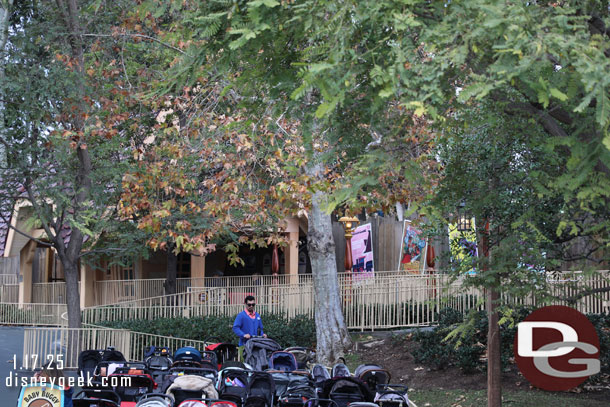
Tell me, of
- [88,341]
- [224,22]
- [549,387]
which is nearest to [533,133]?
[224,22]

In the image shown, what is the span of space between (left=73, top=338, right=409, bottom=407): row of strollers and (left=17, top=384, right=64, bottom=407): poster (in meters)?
0.22

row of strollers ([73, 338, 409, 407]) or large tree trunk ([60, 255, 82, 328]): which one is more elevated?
large tree trunk ([60, 255, 82, 328])

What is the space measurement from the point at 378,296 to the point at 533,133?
1338 cm

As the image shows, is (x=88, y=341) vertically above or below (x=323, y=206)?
below

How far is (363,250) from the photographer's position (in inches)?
1044

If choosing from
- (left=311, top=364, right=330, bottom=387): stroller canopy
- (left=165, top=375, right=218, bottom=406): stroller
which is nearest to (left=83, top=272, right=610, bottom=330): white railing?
(left=311, top=364, right=330, bottom=387): stroller canopy

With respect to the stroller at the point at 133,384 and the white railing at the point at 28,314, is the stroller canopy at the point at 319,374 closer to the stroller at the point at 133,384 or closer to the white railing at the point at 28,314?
the stroller at the point at 133,384

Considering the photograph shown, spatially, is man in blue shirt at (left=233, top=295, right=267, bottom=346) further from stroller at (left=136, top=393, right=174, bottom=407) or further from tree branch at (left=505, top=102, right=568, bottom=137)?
tree branch at (left=505, top=102, right=568, bottom=137)

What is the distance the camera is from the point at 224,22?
8.79 metres

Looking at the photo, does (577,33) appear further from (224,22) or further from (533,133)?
(224,22)

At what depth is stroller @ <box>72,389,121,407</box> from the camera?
376 inches

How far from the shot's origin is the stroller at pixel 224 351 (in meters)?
14.7

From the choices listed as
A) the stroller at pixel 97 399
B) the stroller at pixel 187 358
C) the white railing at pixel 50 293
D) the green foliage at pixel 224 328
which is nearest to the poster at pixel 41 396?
the stroller at pixel 97 399

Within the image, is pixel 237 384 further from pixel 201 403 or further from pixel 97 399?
pixel 97 399
